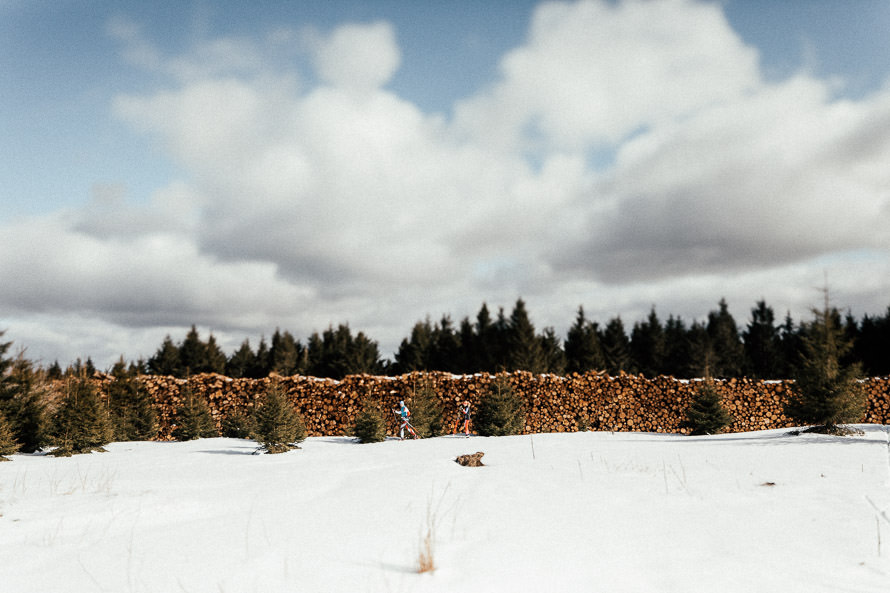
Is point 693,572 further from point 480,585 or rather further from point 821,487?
point 821,487

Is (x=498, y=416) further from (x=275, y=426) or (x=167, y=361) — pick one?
(x=167, y=361)

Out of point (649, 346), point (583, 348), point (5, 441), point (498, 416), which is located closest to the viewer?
point (5, 441)

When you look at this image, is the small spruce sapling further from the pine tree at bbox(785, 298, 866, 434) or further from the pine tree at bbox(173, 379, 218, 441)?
the pine tree at bbox(785, 298, 866, 434)

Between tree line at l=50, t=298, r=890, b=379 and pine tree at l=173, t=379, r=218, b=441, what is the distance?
2622 cm

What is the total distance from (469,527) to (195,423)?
570 inches

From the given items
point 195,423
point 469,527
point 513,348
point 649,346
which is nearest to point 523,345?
point 513,348

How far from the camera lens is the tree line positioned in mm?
45656

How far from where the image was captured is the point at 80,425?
13234 mm

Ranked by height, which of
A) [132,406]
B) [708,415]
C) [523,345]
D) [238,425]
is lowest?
[238,425]

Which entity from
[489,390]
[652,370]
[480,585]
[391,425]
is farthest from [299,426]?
[652,370]

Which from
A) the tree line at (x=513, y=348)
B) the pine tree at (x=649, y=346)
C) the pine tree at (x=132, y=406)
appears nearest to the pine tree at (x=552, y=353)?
the tree line at (x=513, y=348)

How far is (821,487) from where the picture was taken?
6.37 metres

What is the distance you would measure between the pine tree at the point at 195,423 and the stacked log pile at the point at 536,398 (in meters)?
1.69

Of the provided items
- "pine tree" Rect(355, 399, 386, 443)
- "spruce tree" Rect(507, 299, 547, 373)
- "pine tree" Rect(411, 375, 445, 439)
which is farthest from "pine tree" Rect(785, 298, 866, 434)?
"spruce tree" Rect(507, 299, 547, 373)
